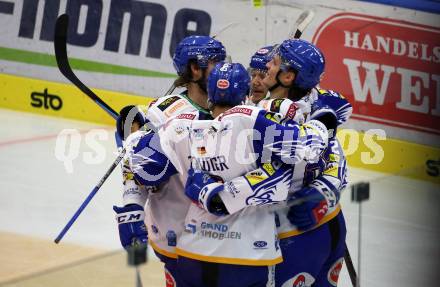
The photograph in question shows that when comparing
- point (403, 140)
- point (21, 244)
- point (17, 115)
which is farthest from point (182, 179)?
point (17, 115)

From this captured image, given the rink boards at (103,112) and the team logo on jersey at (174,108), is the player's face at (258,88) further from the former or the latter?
the rink boards at (103,112)

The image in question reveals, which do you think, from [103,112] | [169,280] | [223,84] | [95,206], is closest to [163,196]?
[169,280]

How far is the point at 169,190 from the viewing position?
128 inches

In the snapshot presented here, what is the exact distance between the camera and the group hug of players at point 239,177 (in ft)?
9.30

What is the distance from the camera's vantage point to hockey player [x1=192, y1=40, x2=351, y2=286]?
307 cm

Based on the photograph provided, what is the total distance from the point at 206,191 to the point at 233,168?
11cm

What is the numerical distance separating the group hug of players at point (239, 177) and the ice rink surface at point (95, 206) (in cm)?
16

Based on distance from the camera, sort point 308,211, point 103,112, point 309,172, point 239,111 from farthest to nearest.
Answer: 1. point 103,112
2. point 309,172
3. point 308,211
4. point 239,111

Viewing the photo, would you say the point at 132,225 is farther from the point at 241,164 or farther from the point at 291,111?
the point at 291,111

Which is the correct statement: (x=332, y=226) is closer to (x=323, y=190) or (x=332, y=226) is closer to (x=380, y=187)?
(x=323, y=190)

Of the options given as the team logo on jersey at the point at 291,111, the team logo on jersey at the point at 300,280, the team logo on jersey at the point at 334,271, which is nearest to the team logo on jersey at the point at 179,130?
the team logo on jersey at the point at 291,111

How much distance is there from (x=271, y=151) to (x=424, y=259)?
0.68m

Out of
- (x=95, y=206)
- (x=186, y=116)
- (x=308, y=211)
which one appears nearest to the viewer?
(x=308, y=211)

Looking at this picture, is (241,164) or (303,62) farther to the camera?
(303,62)
